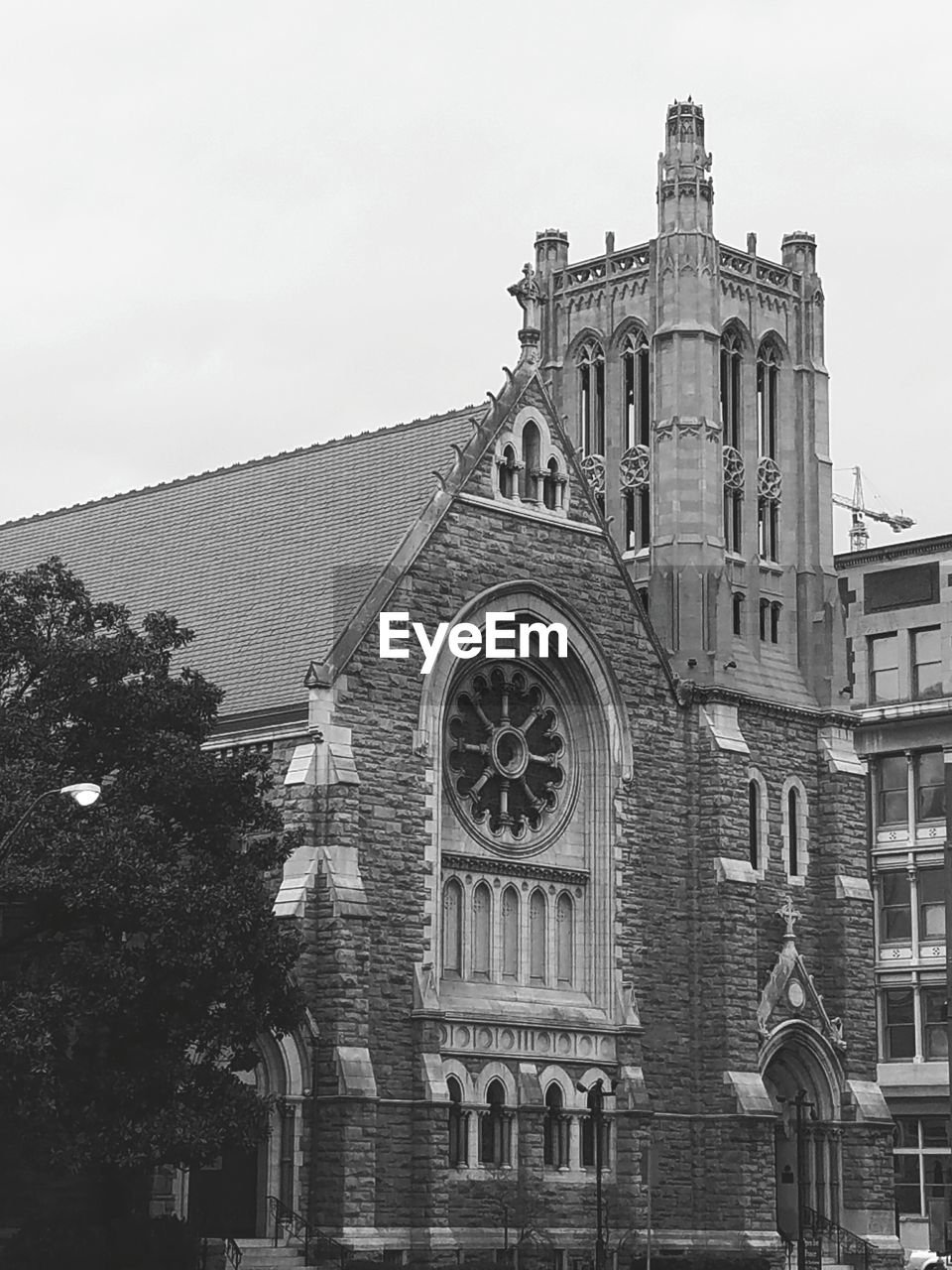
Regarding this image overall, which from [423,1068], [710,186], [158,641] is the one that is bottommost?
[423,1068]

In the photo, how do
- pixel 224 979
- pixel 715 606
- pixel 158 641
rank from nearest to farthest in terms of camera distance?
pixel 224 979
pixel 158 641
pixel 715 606

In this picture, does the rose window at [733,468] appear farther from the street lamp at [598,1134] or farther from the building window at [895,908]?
the building window at [895,908]

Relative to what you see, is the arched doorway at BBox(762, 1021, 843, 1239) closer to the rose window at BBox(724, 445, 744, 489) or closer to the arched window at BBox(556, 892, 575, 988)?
the arched window at BBox(556, 892, 575, 988)

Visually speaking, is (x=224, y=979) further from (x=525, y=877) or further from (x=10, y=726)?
(x=525, y=877)

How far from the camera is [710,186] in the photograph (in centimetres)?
6538

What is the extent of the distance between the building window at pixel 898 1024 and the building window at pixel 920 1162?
2.09 m

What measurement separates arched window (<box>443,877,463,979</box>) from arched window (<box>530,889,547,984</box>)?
2143 millimetres

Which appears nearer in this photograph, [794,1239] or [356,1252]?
[356,1252]

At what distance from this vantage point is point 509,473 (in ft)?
194

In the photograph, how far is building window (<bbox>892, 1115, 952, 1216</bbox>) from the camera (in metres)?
81.0

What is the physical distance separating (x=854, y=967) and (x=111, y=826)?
2418cm

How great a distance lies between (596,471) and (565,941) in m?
13.3

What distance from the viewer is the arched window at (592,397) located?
66.4 m

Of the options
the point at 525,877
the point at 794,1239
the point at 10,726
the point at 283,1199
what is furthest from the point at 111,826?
the point at 794,1239
